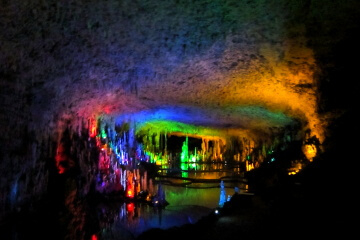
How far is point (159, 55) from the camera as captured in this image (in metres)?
3.55

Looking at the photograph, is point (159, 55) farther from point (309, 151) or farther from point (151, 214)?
point (151, 214)

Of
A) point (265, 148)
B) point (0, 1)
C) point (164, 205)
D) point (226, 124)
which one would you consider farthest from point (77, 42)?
point (265, 148)

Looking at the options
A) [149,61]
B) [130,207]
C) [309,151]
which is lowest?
[130,207]

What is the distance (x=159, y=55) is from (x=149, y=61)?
0.77ft

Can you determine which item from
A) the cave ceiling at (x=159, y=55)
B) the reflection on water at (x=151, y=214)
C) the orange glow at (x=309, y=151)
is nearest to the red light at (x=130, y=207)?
the reflection on water at (x=151, y=214)

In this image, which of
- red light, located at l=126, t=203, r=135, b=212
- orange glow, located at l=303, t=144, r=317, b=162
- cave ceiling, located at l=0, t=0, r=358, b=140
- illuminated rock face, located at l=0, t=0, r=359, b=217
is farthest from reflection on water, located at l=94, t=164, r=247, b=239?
orange glow, located at l=303, t=144, r=317, b=162

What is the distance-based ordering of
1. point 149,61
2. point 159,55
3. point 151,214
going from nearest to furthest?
point 159,55 → point 149,61 → point 151,214

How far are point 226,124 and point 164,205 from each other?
298 centimetres

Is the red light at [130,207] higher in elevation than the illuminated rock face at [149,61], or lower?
lower

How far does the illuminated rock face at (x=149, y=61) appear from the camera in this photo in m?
2.57

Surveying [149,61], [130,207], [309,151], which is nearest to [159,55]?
[149,61]

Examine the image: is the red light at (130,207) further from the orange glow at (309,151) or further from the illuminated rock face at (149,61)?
the orange glow at (309,151)

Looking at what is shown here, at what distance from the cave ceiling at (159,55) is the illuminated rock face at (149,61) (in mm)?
11

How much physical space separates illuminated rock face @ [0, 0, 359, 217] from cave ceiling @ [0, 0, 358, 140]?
1cm
